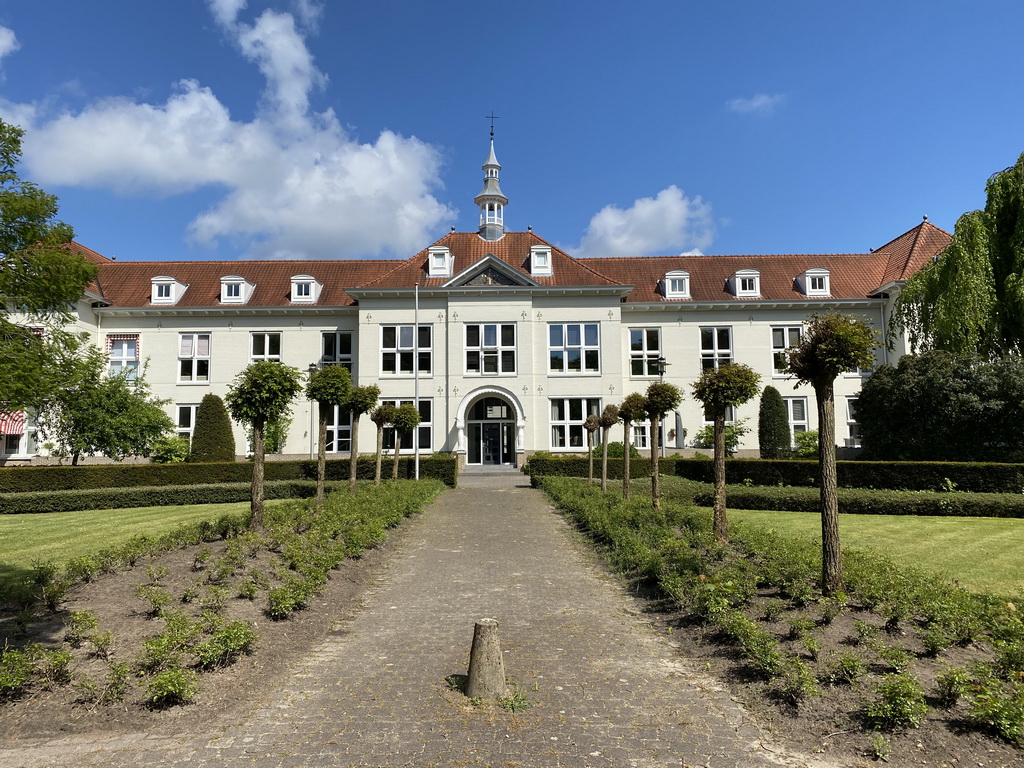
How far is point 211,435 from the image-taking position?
30594 millimetres

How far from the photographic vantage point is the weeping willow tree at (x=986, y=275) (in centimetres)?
2244

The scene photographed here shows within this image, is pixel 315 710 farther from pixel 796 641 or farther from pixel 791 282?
pixel 791 282

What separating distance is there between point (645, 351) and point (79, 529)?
2854 cm

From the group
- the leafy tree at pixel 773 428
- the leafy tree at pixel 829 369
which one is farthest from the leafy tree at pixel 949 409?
the leafy tree at pixel 829 369

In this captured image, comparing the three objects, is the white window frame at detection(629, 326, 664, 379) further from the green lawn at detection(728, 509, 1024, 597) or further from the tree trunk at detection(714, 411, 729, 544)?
the tree trunk at detection(714, 411, 729, 544)

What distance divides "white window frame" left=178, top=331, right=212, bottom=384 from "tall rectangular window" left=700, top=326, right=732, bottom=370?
28.4 meters

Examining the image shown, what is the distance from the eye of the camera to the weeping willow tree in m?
22.4

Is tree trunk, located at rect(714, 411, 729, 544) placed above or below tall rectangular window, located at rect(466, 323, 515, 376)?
below

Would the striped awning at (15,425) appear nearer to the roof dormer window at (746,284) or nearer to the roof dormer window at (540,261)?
the roof dormer window at (540,261)

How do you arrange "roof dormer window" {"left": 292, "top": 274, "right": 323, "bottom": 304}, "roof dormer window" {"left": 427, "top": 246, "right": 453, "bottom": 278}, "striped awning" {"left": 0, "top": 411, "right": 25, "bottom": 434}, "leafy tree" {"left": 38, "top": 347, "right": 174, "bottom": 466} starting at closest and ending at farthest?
"leafy tree" {"left": 38, "top": 347, "right": 174, "bottom": 466}, "striped awning" {"left": 0, "top": 411, "right": 25, "bottom": 434}, "roof dormer window" {"left": 427, "top": 246, "right": 453, "bottom": 278}, "roof dormer window" {"left": 292, "top": 274, "right": 323, "bottom": 304}

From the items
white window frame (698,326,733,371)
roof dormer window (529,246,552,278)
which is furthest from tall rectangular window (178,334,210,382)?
white window frame (698,326,733,371)

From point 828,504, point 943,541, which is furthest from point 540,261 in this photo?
point 828,504

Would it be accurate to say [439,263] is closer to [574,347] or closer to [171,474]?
[574,347]

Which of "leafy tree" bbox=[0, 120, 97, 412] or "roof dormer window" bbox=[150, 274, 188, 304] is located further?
"roof dormer window" bbox=[150, 274, 188, 304]
